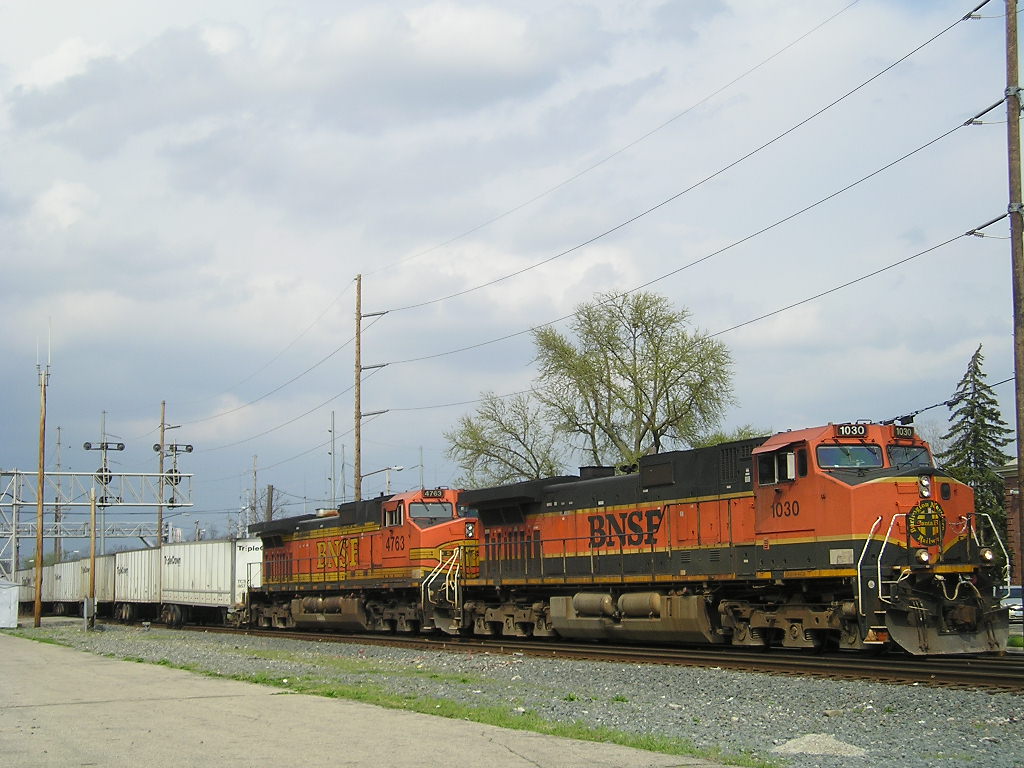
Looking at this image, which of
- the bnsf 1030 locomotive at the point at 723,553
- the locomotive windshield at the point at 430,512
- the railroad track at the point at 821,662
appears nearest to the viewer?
the railroad track at the point at 821,662

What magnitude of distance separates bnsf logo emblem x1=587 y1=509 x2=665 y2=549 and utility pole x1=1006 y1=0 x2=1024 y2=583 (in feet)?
21.4

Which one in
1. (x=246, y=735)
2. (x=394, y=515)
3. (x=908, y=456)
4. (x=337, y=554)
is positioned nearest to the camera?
(x=246, y=735)

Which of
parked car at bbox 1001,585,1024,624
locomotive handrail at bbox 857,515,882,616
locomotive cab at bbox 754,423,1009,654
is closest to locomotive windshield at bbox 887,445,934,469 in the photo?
locomotive cab at bbox 754,423,1009,654

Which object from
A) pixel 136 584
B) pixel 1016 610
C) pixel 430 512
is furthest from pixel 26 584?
pixel 1016 610

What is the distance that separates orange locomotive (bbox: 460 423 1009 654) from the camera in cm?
1683

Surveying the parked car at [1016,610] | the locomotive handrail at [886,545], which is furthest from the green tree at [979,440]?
the locomotive handrail at [886,545]

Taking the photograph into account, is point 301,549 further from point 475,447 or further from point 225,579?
point 475,447

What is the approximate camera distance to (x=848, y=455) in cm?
1794

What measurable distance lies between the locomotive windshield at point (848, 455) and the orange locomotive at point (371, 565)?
1153cm

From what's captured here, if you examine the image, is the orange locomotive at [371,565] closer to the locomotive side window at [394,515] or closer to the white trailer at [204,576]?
the locomotive side window at [394,515]

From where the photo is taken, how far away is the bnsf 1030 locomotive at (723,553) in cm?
1695

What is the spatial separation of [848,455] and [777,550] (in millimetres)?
1987

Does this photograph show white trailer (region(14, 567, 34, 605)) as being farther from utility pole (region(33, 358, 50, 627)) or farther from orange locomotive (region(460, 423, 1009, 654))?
orange locomotive (region(460, 423, 1009, 654))

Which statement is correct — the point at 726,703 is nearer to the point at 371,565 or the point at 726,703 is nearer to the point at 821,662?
the point at 821,662
